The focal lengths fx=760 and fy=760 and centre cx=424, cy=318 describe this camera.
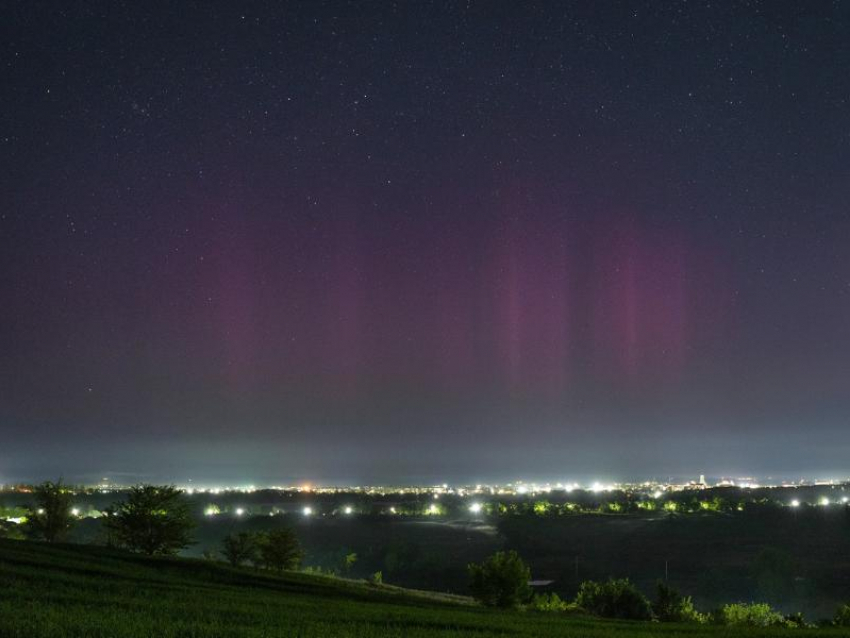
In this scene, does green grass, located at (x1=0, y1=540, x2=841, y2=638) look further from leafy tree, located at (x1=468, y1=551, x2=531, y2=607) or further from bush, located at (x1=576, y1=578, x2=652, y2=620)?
bush, located at (x1=576, y1=578, x2=652, y2=620)

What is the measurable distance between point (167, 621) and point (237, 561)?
37049 mm

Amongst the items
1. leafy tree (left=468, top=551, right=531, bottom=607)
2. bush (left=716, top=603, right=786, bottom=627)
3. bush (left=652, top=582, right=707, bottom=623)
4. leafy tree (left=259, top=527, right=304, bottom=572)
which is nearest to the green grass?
leafy tree (left=468, top=551, right=531, bottom=607)

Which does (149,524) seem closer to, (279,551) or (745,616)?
(279,551)

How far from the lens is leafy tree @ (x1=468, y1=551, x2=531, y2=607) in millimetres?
40219

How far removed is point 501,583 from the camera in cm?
4025

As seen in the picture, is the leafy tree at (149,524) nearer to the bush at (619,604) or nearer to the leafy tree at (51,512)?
the leafy tree at (51,512)

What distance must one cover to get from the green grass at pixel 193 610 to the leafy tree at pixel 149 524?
1240 cm

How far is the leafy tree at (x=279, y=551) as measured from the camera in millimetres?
48844

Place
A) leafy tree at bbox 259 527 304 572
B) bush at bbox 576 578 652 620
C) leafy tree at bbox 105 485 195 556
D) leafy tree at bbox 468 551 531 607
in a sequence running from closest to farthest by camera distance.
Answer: leafy tree at bbox 468 551 531 607
bush at bbox 576 578 652 620
leafy tree at bbox 259 527 304 572
leafy tree at bbox 105 485 195 556

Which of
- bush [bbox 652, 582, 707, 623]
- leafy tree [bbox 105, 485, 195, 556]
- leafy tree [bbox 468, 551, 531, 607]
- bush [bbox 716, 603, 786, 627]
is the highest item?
leafy tree [bbox 105, 485, 195, 556]

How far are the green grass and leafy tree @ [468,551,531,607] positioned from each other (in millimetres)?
4666

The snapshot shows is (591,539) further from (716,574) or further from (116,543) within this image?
(116,543)

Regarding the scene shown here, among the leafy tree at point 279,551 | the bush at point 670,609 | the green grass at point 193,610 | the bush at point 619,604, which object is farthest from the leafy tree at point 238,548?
the bush at point 670,609

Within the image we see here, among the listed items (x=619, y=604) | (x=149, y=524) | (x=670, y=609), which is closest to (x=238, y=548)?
(x=149, y=524)
